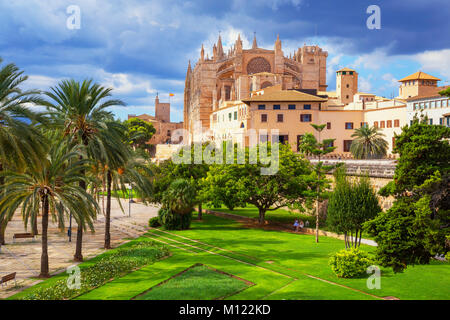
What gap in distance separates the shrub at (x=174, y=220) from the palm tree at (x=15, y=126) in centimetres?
1703

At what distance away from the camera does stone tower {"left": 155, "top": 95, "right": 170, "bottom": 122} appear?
162000 millimetres

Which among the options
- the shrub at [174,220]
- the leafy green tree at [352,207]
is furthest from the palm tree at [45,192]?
the leafy green tree at [352,207]

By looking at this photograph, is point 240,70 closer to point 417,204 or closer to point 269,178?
point 269,178

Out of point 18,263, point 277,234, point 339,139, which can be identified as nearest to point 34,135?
point 18,263

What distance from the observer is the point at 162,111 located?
163 m

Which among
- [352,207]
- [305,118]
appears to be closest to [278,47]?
[305,118]

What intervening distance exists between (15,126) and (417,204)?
54.3 feet

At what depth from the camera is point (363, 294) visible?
709 inches

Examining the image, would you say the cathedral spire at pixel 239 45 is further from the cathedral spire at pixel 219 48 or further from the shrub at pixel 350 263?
the shrub at pixel 350 263

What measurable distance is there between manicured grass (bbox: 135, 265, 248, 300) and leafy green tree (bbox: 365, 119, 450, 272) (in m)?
9.14

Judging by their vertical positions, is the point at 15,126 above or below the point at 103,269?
above

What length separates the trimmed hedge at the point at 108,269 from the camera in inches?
722

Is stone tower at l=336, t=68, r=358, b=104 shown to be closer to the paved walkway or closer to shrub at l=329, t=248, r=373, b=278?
the paved walkway

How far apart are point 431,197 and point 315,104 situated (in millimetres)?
54214
